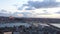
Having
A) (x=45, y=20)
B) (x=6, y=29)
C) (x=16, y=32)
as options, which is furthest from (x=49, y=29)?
(x=6, y=29)

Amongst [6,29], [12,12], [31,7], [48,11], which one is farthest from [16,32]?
[48,11]

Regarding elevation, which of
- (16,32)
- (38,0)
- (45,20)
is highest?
(38,0)

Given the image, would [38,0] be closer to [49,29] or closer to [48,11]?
[48,11]

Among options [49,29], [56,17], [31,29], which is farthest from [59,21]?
[31,29]

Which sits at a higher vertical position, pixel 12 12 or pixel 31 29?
pixel 12 12

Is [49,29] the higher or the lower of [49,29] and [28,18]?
the lower

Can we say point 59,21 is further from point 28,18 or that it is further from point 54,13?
point 28,18

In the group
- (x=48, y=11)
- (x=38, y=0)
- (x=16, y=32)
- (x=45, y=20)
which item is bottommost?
(x=16, y=32)
